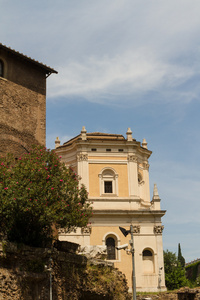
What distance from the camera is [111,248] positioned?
46.2 metres

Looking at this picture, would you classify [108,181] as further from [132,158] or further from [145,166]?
[145,166]

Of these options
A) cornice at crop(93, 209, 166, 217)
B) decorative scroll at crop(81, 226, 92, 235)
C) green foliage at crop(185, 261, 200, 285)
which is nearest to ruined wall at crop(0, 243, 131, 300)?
decorative scroll at crop(81, 226, 92, 235)

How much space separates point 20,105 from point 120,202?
22.5m

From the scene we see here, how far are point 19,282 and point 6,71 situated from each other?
1395 cm

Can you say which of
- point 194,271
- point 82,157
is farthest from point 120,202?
point 194,271

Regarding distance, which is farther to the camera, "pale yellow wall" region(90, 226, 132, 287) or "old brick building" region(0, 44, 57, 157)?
"pale yellow wall" region(90, 226, 132, 287)

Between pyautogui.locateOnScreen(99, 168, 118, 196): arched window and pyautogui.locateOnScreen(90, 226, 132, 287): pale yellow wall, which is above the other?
pyautogui.locateOnScreen(99, 168, 118, 196): arched window

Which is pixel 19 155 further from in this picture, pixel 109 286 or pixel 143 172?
pixel 143 172

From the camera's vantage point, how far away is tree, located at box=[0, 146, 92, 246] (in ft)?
68.9

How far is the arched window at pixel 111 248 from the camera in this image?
45375mm

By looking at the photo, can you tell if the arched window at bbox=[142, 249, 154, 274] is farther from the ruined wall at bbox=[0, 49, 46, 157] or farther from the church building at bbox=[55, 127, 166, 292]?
the ruined wall at bbox=[0, 49, 46, 157]

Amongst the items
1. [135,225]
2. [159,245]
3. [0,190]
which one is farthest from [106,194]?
[0,190]

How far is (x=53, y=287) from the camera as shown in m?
22.3

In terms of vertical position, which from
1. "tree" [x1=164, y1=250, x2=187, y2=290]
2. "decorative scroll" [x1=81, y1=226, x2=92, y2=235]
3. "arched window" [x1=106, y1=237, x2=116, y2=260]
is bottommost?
"tree" [x1=164, y1=250, x2=187, y2=290]
